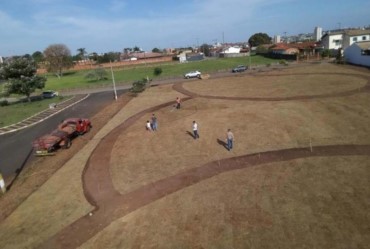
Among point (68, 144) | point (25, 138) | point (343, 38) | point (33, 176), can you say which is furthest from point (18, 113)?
point (343, 38)

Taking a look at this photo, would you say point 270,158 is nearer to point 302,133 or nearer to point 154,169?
point 302,133

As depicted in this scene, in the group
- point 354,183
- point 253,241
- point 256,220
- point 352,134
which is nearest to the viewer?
point 253,241

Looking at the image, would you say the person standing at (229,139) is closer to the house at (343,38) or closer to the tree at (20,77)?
the tree at (20,77)

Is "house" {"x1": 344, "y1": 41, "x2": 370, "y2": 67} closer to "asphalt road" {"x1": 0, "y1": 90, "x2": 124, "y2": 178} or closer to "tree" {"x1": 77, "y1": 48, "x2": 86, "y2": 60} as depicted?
"asphalt road" {"x1": 0, "y1": 90, "x2": 124, "y2": 178}

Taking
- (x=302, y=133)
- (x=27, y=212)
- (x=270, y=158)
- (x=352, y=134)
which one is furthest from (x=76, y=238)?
(x=352, y=134)

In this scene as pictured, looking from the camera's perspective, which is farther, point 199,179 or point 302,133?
point 302,133

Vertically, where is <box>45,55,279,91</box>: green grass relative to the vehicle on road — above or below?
below

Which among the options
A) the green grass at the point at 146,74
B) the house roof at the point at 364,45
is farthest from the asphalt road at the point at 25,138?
the house roof at the point at 364,45

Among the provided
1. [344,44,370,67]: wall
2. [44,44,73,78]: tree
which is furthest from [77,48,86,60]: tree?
[344,44,370,67]: wall
